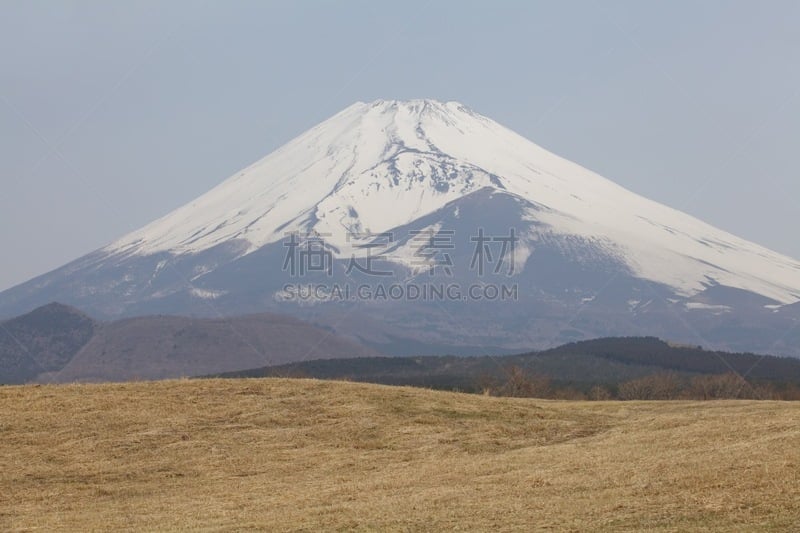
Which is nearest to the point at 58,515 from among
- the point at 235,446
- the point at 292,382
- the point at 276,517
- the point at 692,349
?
the point at 276,517

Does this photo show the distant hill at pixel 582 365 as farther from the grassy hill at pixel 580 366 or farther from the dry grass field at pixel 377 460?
the dry grass field at pixel 377 460

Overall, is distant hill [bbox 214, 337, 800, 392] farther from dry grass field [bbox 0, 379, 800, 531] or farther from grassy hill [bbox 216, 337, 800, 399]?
dry grass field [bbox 0, 379, 800, 531]

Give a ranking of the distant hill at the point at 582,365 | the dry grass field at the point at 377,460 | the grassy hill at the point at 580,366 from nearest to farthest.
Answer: the dry grass field at the point at 377,460 → the grassy hill at the point at 580,366 → the distant hill at the point at 582,365

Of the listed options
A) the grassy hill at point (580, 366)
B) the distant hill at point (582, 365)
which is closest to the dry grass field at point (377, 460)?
the grassy hill at point (580, 366)

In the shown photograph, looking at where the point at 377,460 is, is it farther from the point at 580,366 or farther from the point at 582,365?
the point at 582,365

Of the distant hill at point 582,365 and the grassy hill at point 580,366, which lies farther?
the distant hill at point 582,365

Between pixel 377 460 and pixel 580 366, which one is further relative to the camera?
pixel 580 366

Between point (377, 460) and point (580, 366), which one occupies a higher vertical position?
point (377, 460)

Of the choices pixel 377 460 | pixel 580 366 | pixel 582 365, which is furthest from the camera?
pixel 582 365

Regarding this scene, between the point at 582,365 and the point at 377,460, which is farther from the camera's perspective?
the point at 582,365

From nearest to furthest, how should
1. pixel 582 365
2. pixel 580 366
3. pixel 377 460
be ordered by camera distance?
pixel 377 460
pixel 580 366
pixel 582 365

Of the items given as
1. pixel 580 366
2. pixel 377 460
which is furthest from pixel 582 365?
pixel 377 460

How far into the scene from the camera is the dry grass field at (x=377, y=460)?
72.5ft

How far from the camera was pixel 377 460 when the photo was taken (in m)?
30.5
